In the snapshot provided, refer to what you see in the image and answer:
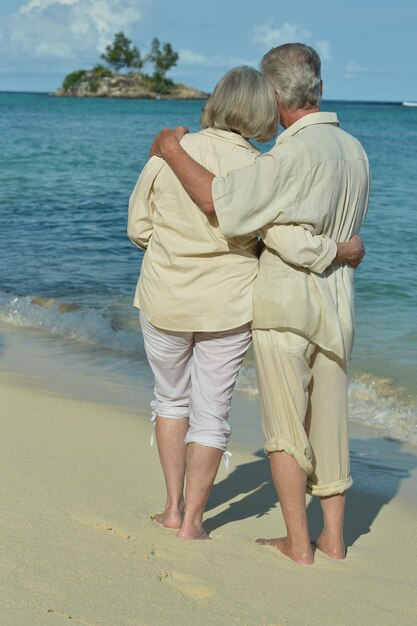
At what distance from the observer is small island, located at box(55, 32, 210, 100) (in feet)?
436

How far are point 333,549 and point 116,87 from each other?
133 meters

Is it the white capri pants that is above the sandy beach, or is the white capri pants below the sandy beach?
above

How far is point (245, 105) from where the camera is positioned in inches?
129

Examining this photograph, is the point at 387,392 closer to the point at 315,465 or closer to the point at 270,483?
the point at 270,483

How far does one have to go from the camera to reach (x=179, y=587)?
9.85ft

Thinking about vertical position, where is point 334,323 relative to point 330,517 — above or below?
above

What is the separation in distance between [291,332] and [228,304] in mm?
251

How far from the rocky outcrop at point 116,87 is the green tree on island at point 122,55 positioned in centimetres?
302

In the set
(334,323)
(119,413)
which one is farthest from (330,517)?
(119,413)

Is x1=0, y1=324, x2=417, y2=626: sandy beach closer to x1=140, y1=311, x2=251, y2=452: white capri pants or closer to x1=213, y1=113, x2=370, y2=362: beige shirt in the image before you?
x1=140, y1=311, x2=251, y2=452: white capri pants

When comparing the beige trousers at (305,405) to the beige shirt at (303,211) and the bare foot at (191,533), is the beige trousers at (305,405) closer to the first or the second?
the beige shirt at (303,211)

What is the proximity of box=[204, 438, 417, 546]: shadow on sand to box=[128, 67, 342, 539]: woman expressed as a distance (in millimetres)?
456

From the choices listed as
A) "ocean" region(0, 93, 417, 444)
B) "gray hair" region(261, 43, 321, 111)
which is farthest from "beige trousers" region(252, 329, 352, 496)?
"ocean" region(0, 93, 417, 444)

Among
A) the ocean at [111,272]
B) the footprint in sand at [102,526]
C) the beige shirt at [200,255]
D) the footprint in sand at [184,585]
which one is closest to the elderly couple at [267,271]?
the beige shirt at [200,255]
